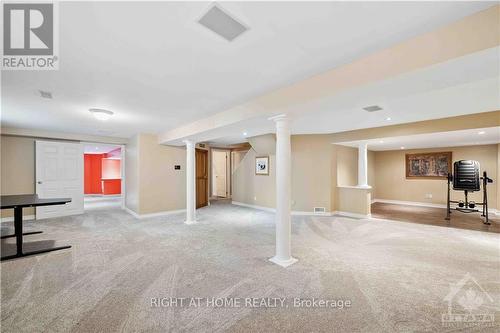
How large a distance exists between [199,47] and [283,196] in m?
2.11

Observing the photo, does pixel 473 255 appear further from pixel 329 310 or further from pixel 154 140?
pixel 154 140

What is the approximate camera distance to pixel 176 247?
11.6 ft

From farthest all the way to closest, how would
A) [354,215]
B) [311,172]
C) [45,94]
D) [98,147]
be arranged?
[98,147] → [311,172] → [354,215] → [45,94]

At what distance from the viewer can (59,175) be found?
19.5 ft

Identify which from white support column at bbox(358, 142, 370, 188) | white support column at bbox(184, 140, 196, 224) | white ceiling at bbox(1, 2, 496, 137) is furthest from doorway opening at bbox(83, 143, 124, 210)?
white support column at bbox(358, 142, 370, 188)

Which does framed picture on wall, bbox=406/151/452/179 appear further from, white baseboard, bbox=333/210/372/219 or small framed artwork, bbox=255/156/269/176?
small framed artwork, bbox=255/156/269/176

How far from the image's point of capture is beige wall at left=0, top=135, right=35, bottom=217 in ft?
17.1

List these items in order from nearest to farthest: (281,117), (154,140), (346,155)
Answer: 1. (281,117)
2. (154,140)
3. (346,155)

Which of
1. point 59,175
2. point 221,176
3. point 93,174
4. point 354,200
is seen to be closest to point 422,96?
point 354,200

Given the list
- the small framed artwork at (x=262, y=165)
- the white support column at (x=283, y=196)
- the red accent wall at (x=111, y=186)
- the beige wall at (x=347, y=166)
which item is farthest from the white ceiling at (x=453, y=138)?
the red accent wall at (x=111, y=186)

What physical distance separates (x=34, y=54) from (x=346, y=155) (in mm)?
6898

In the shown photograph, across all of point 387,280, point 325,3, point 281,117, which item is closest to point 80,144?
point 281,117

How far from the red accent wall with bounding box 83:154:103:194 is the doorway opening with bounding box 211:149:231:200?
5790 millimetres

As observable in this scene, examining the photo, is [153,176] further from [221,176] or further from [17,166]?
[221,176]
